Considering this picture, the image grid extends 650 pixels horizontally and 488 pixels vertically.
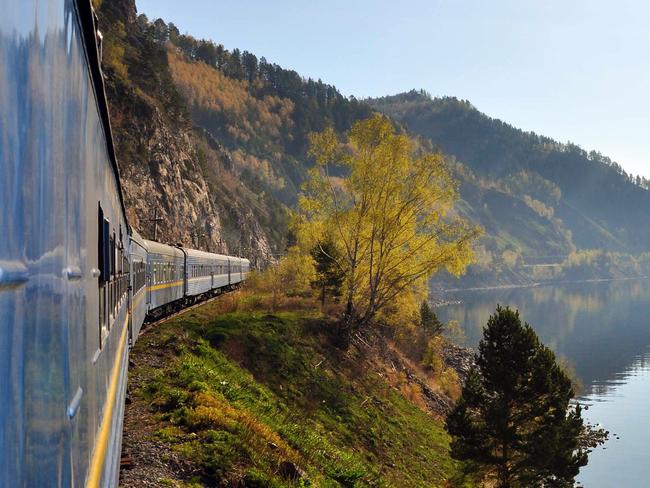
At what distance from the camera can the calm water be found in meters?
37.9

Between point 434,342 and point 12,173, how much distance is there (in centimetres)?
4670

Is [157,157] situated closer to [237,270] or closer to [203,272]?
[237,270]

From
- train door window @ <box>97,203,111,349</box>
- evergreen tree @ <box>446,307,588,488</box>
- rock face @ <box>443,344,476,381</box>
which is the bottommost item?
rock face @ <box>443,344,476,381</box>

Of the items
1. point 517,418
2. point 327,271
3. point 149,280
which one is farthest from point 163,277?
point 517,418

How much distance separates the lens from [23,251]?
1616 millimetres

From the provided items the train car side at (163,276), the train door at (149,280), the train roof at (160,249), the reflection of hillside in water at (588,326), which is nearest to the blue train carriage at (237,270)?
the train car side at (163,276)

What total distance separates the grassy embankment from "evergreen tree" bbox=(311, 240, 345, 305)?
1.71 m

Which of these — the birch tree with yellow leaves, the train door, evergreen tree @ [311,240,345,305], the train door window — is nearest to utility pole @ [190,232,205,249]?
evergreen tree @ [311,240,345,305]

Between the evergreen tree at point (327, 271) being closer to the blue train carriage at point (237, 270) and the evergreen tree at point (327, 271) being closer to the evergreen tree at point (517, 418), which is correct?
the evergreen tree at point (517, 418)

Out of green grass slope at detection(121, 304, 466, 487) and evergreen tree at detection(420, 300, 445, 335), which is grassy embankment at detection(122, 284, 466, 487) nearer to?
green grass slope at detection(121, 304, 466, 487)

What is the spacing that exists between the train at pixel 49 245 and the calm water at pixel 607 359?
36451 millimetres

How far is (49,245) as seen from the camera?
6.74 feet

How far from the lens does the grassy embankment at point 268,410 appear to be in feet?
33.0

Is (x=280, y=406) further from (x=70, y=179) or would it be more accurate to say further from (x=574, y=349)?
(x=574, y=349)
